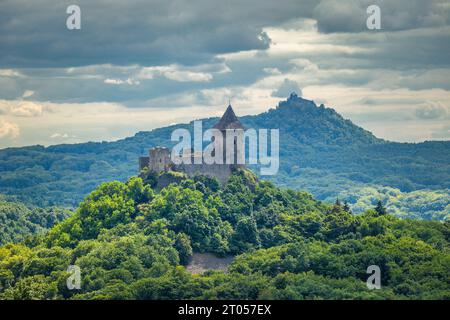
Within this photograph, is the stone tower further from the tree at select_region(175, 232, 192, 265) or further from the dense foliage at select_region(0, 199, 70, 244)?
the dense foliage at select_region(0, 199, 70, 244)

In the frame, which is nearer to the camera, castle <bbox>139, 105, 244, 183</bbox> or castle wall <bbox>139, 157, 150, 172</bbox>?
castle <bbox>139, 105, 244, 183</bbox>

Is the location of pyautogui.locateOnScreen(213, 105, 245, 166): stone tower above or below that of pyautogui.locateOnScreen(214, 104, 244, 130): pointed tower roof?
below

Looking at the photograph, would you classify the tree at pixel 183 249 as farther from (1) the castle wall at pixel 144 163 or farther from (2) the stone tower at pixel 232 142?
(1) the castle wall at pixel 144 163

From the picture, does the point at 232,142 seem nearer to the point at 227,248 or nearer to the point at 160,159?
the point at 160,159

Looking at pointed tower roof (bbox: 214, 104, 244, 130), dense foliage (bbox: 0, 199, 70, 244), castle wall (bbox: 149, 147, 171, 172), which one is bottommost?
dense foliage (bbox: 0, 199, 70, 244)

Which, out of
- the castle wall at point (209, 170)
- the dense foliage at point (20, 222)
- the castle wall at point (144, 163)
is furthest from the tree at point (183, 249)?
the dense foliage at point (20, 222)

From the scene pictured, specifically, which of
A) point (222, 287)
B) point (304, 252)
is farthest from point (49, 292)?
point (304, 252)

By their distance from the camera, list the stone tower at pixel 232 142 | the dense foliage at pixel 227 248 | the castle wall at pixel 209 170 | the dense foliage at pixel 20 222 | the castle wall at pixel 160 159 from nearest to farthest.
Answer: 1. the dense foliage at pixel 227 248
2. the castle wall at pixel 160 159
3. the castle wall at pixel 209 170
4. the stone tower at pixel 232 142
5. the dense foliage at pixel 20 222

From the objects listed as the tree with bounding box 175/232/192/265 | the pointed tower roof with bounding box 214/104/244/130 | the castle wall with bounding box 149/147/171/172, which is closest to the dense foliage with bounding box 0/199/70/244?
the castle wall with bounding box 149/147/171/172
